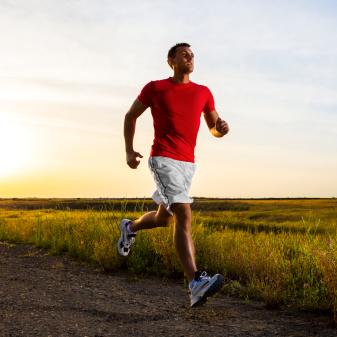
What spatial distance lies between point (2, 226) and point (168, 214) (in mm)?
11600

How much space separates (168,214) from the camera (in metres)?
6.47

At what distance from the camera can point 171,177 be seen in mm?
5848

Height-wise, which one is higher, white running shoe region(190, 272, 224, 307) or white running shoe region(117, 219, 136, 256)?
white running shoe region(117, 219, 136, 256)

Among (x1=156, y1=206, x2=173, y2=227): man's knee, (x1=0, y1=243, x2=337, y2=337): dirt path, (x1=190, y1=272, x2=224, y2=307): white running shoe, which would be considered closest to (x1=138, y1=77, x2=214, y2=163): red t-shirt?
(x1=156, y1=206, x2=173, y2=227): man's knee

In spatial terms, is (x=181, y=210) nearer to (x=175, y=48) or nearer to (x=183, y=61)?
(x=183, y=61)

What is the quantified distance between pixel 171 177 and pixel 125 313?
1489 mm

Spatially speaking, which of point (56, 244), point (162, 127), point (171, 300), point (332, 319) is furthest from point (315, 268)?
point (56, 244)

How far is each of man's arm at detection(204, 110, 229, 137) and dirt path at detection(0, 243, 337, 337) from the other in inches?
74.7

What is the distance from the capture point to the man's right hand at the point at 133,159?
6023 millimetres

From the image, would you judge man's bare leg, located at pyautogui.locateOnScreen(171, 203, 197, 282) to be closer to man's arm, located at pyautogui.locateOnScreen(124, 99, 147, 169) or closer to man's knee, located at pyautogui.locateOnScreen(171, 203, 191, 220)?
man's knee, located at pyautogui.locateOnScreen(171, 203, 191, 220)

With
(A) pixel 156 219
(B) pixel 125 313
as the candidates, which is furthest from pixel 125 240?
(B) pixel 125 313

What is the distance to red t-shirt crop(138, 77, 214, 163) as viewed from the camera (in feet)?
19.2

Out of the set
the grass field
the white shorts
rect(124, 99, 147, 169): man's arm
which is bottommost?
the grass field

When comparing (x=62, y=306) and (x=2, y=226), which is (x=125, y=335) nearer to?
(x=62, y=306)
